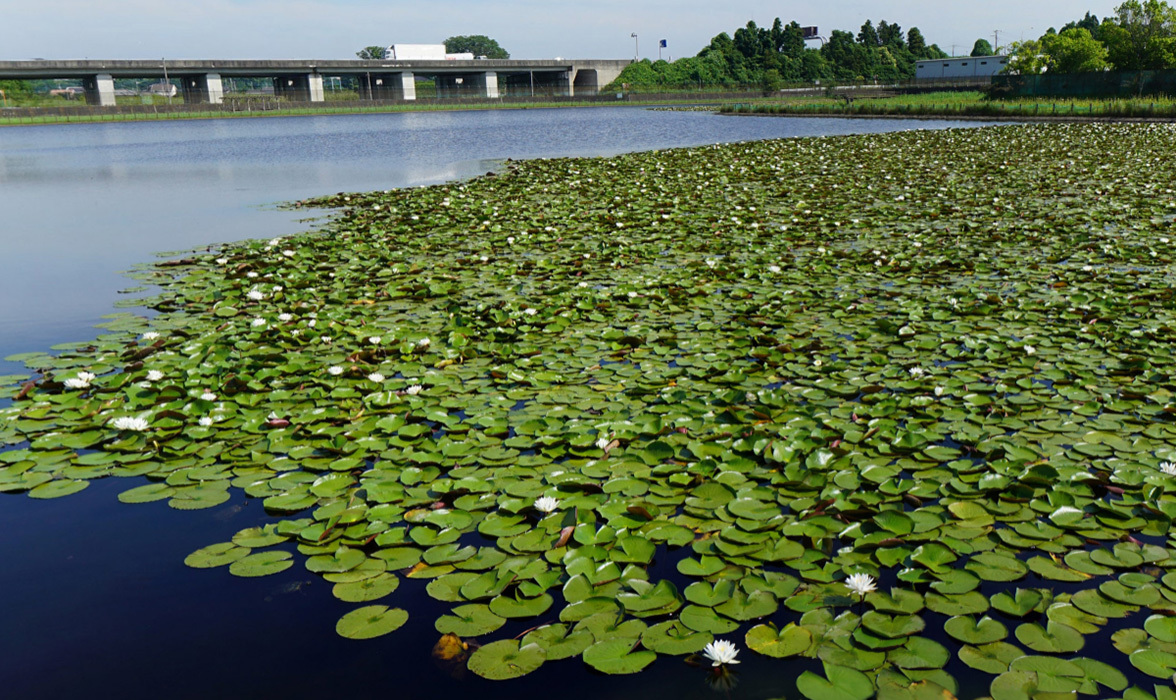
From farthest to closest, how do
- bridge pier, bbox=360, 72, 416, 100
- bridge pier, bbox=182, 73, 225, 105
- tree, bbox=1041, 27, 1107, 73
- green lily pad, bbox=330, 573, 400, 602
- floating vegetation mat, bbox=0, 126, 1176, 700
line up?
1. bridge pier, bbox=360, 72, 416, 100
2. bridge pier, bbox=182, 73, 225, 105
3. tree, bbox=1041, 27, 1107, 73
4. green lily pad, bbox=330, 573, 400, 602
5. floating vegetation mat, bbox=0, 126, 1176, 700

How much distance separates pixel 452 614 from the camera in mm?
2289

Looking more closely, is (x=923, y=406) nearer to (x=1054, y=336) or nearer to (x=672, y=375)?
(x=672, y=375)

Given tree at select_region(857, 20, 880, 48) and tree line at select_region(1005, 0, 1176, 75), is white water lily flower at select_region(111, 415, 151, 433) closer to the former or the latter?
tree line at select_region(1005, 0, 1176, 75)

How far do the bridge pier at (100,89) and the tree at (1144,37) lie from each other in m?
70.2

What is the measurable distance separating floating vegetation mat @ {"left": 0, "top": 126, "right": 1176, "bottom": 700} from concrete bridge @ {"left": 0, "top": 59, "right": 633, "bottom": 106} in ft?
219

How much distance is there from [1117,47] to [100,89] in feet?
233

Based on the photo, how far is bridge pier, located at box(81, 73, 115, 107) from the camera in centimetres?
6022

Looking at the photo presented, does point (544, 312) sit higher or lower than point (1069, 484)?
higher

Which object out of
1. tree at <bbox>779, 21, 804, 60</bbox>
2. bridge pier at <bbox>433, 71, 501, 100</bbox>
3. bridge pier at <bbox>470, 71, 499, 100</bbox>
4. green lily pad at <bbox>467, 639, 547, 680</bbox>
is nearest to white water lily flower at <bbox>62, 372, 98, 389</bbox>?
green lily pad at <bbox>467, 639, 547, 680</bbox>

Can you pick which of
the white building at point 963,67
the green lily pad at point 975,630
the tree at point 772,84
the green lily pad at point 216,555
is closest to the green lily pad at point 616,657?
the green lily pad at point 975,630

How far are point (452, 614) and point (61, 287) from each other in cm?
608

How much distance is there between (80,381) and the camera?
3.92 m

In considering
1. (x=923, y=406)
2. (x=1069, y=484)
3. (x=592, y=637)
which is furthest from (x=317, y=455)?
(x=1069, y=484)

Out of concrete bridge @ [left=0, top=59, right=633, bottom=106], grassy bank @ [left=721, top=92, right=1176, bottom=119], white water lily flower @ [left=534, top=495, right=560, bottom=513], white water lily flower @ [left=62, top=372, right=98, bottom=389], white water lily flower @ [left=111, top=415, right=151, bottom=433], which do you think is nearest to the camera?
white water lily flower @ [left=534, top=495, right=560, bottom=513]
